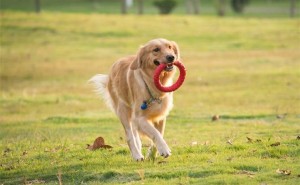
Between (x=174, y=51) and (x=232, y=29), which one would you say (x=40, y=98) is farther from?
(x=232, y=29)

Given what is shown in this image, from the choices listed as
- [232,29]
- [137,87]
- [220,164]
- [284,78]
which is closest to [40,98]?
[284,78]

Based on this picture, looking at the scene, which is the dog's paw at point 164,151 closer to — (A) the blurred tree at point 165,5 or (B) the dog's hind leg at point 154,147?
(B) the dog's hind leg at point 154,147

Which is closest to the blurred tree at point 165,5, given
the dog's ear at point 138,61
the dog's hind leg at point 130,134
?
the dog's hind leg at point 130,134

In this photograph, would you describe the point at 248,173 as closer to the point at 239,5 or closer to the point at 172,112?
the point at 172,112

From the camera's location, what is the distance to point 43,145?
510 inches

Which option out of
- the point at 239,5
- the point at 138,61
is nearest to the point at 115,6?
the point at 239,5

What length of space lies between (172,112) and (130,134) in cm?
789

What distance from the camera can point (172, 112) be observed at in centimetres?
1925

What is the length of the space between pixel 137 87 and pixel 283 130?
3984 mm

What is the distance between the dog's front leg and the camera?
10.1 metres

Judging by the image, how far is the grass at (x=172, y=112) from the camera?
32.7 feet

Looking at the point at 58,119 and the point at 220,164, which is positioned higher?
the point at 220,164

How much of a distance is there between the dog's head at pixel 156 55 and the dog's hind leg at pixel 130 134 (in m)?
0.95

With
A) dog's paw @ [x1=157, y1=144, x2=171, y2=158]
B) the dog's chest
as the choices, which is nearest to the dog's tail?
the dog's chest
